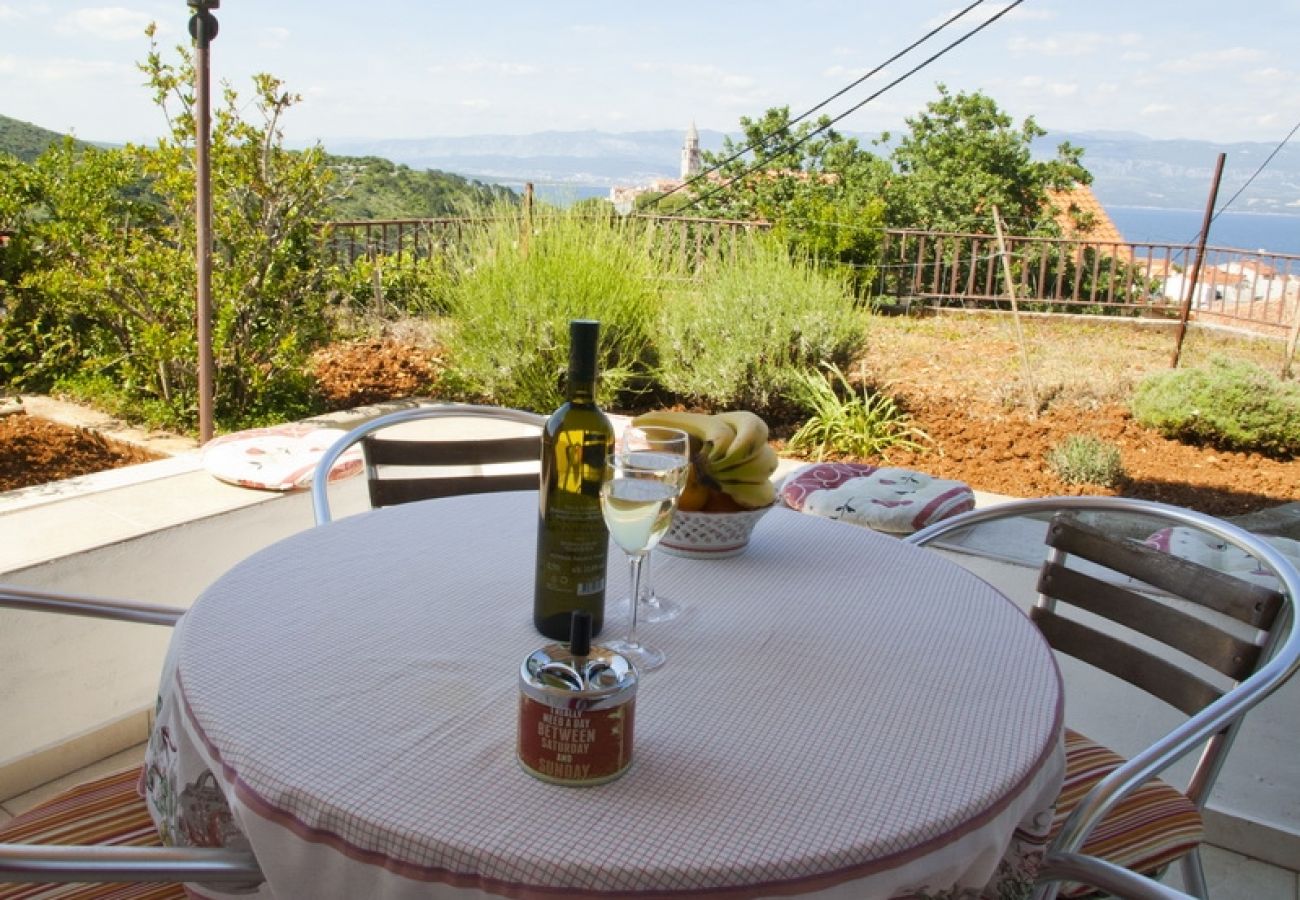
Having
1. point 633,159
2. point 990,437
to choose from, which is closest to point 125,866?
point 990,437

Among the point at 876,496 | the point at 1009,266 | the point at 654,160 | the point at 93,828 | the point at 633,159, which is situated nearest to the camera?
the point at 93,828

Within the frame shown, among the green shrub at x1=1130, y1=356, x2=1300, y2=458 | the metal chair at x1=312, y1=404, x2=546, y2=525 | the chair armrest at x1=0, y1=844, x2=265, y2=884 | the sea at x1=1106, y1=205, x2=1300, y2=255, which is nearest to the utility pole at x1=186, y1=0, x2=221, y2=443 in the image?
the metal chair at x1=312, y1=404, x2=546, y2=525

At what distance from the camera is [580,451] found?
104 centimetres

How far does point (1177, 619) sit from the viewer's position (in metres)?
1.39

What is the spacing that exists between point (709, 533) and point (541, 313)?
3.24m

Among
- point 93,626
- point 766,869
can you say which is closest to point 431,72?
point 93,626

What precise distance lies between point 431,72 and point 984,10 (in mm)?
18388

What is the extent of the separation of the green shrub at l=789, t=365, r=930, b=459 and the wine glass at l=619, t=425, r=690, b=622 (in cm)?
301

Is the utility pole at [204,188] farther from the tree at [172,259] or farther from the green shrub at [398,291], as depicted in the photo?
the green shrub at [398,291]

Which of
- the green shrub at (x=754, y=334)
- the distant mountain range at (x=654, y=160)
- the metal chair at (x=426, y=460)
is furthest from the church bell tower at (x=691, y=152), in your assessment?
the metal chair at (x=426, y=460)

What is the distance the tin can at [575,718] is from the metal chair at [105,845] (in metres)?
0.29

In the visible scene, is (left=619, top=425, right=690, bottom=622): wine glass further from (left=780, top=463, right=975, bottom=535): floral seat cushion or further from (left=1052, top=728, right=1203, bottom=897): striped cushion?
(left=780, top=463, right=975, bottom=535): floral seat cushion

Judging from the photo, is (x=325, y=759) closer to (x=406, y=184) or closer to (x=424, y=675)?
Answer: (x=424, y=675)

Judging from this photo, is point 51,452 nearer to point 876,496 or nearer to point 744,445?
point 876,496
